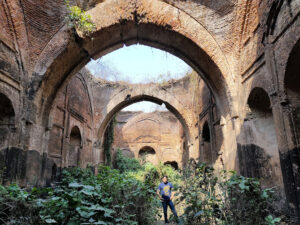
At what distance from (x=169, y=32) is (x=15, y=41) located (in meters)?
3.99

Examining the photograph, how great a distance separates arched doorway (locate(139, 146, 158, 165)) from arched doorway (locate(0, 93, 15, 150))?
16.5 metres

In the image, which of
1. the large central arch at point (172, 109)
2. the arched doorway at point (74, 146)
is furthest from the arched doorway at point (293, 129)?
the arched doorway at point (74, 146)

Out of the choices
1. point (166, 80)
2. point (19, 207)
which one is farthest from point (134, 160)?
point (19, 207)

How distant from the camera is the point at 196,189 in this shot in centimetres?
369

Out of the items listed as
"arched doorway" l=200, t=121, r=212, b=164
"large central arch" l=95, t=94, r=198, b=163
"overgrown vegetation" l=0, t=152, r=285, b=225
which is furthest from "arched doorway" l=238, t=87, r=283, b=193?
"large central arch" l=95, t=94, r=198, b=163

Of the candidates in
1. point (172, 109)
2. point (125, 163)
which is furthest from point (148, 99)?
point (125, 163)

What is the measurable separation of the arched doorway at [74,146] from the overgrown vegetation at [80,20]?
574cm

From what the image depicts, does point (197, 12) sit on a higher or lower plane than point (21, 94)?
higher

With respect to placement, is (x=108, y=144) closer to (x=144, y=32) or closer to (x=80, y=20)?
(x=144, y=32)

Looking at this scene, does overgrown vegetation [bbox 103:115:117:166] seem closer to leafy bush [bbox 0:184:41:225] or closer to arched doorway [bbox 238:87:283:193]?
arched doorway [bbox 238:87:283:193]

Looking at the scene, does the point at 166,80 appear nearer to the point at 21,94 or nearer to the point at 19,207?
the point at 21,94

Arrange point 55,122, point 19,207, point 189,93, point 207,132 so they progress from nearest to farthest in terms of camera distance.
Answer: point 19,207 → point 55,122 → point 207,132 → point 189,93

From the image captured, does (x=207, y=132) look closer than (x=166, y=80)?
Yes

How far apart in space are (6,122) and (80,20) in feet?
10.5
